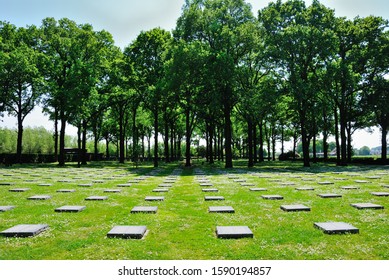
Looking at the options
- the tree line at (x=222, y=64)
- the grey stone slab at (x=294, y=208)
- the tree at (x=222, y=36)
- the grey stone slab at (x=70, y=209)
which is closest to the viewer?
the grey stone slab at (x=294, y=208)

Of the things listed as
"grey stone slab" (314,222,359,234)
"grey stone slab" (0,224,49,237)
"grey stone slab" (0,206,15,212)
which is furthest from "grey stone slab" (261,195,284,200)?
"grey stone slab" (0,206,15,212)

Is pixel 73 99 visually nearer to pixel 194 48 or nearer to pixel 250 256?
pixel 194 48

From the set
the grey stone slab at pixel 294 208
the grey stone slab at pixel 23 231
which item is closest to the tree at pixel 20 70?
the grey stone slab at pixel 23 231

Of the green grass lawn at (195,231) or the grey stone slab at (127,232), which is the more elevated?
the grey stone slab at (127,232)

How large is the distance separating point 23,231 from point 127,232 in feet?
6.76

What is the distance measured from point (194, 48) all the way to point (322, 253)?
2498cm

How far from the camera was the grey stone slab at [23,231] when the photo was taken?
18.6 ft

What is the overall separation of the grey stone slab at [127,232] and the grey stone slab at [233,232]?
4.98ft

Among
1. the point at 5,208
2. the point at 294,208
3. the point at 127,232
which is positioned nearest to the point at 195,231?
the point at 127,232

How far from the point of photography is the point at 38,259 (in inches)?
179

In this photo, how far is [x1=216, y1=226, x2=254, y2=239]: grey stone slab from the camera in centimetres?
556

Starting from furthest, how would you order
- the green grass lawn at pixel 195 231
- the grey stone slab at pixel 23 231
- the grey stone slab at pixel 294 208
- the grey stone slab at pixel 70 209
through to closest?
the grey stone slab at pixel 70 209
the grey stone slab at pixel 294 208
the grey stone slab at pixel 23 231
the green grass lawn at pixel 195 231

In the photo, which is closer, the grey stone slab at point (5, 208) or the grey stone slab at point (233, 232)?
the grey stone slab at point (233, 232)

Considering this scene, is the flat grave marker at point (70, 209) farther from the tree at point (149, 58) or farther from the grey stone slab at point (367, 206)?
the tree at point (149, 58)
